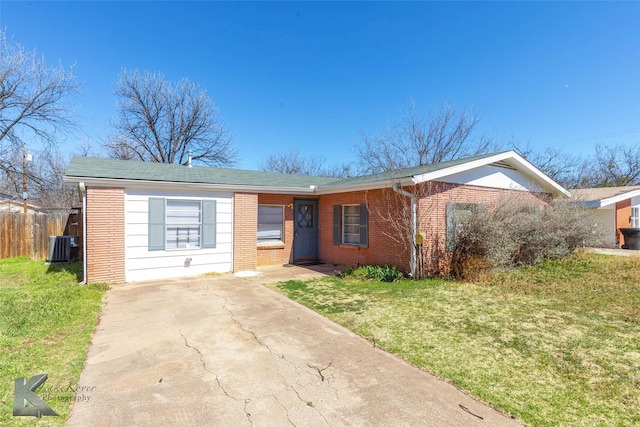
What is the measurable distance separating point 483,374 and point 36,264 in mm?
13593

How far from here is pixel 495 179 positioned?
999cm

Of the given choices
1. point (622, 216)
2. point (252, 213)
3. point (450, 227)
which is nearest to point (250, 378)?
point (252, 213)

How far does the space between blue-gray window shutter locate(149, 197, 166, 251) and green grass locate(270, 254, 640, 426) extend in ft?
11.4

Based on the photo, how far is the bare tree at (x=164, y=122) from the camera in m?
22.3

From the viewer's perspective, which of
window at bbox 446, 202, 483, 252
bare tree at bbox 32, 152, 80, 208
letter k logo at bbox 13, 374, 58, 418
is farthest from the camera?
bare tree at bbox 32, 152, 80, 208

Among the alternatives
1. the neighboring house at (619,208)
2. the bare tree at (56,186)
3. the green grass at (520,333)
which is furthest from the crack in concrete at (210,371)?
the bare tree at (56,186)

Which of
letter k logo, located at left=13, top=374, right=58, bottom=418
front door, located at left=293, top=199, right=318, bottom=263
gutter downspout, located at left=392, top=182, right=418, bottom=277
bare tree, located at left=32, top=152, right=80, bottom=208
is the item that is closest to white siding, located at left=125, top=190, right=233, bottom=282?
front door, located at left=293, top=199, right=318, bottom=263

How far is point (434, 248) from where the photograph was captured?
8430 mm

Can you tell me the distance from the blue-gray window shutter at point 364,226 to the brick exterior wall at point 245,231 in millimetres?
3341

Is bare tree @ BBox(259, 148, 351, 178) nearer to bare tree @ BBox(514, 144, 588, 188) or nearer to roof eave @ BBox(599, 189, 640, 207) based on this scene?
bare tree @ BBox(514, 144, 588, 188)

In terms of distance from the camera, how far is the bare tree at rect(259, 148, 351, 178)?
32906 mm

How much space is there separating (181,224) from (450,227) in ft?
24.7

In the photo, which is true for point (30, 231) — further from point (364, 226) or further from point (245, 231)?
point (364, 226)

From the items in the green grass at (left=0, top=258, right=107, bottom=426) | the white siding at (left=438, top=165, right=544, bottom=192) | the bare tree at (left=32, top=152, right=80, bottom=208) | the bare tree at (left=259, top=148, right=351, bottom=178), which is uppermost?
the bare tree at (left=259, top=148, right=351, bottom=178)
